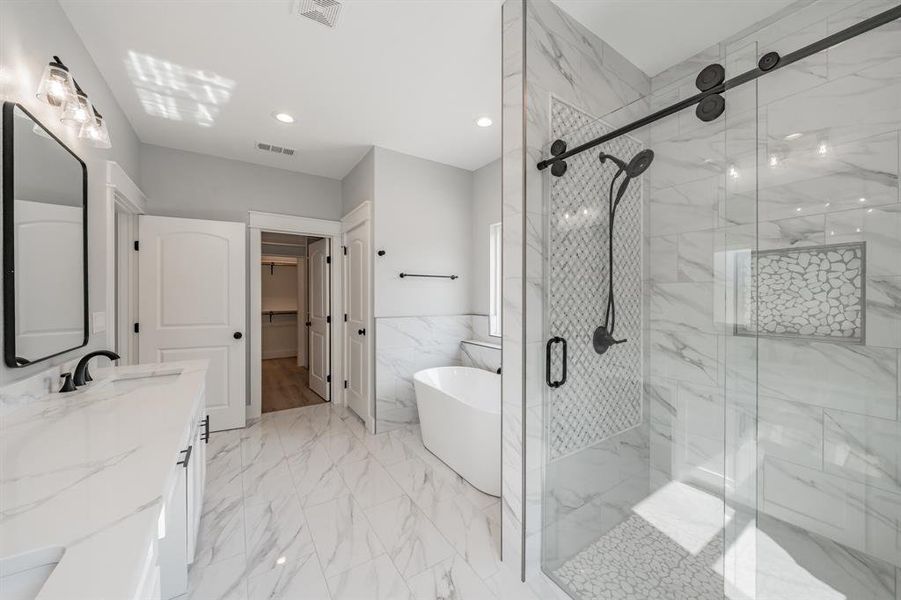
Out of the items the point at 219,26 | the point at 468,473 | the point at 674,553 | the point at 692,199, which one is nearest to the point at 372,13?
the point at 219,26

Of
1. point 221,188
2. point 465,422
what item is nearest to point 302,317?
point 221,188

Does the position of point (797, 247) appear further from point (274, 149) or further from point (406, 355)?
point (274, 149)

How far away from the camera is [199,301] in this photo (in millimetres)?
3188

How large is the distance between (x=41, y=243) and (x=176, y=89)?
150 centimetres

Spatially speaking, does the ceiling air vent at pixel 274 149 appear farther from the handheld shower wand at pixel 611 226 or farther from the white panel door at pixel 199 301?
the handheld shower wand at pixel 611 226

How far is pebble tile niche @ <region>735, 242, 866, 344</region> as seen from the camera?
1.40 metres

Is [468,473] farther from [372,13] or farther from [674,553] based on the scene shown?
[372,13]

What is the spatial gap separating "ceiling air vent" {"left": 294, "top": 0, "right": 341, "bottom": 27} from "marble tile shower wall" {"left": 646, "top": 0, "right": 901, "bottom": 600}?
5.19 ft

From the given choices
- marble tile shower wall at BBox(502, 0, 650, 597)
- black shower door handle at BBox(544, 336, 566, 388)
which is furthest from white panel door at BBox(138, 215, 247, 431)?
black shower door handle at BBox(544, 336, 566, 388)

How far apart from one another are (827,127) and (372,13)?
2.09 m

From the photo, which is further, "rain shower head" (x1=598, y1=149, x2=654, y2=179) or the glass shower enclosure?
"rain shower head" (x1=598, y1=149, x2=654, y2=179)

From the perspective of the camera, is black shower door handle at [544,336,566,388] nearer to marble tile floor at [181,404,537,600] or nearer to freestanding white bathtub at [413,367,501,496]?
freestanding white bathtub at [413,367,501,496]

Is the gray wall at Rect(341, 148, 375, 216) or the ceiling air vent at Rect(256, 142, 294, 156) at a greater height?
the ceiling air vent at Rect(256, 142, 294, 156)

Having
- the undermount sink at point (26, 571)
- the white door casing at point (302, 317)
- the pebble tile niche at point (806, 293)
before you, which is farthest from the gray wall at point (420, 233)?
the white door casing at point (302, 317)
